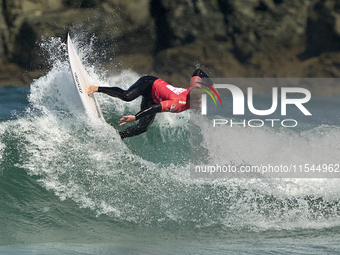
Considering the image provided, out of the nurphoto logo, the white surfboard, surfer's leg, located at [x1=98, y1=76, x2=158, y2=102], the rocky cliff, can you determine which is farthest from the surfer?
the rocky cliff

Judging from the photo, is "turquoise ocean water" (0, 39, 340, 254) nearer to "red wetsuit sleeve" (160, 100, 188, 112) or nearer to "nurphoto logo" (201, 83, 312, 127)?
"red wetsuit sleeve" (160, 100, 188, 112)

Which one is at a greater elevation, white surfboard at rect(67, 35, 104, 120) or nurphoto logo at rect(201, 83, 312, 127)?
nurphoto logo at rect(201, 83, 312, 127)

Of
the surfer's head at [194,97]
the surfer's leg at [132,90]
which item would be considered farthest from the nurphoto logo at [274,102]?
the surfer's head at [194,97]

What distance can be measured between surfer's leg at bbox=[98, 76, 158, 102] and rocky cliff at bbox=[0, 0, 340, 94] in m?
6.49

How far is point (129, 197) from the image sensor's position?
4.99 m

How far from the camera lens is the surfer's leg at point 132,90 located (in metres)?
5.50

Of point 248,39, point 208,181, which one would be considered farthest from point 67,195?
point 248,39

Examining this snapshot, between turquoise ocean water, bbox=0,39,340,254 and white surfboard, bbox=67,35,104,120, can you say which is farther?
white surfboard, bbox=67,35,104,120

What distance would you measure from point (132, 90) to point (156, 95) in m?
0.32

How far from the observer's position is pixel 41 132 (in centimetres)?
593

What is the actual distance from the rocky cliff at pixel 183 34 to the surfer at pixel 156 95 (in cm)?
645

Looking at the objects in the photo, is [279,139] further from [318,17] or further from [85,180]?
[318,17]

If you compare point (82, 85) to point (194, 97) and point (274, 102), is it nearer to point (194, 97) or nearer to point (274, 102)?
point (194, 97)

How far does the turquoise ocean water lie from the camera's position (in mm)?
4152
